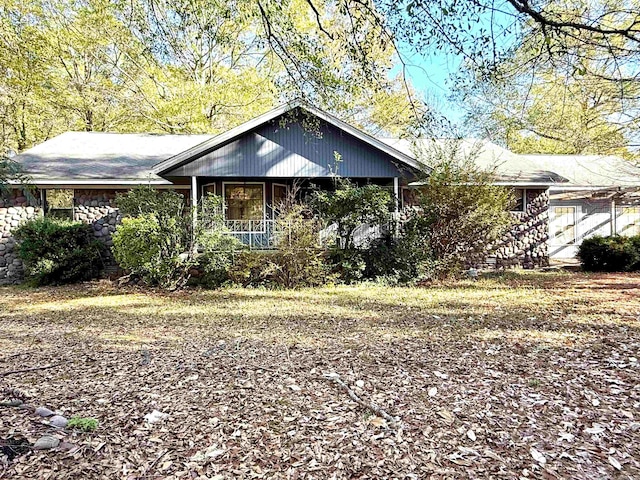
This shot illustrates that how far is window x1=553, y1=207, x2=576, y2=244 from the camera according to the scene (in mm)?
16812

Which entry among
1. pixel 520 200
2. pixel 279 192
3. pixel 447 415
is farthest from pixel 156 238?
pixel 520 200

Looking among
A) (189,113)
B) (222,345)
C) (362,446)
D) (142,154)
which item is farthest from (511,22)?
(189,113)

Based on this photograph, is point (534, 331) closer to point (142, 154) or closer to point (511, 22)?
point (511, 22)

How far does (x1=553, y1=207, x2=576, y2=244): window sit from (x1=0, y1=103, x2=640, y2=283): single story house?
1.87m

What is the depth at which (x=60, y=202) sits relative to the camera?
1209 cm

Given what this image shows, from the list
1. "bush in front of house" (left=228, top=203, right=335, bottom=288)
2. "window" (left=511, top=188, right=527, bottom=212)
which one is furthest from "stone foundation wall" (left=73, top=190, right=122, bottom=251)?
"window" (left=511, top=188, right=527, bottom=212)

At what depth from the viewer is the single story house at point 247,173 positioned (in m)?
11.2

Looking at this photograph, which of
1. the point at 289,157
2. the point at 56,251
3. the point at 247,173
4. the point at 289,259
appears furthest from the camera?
the point at 289,157

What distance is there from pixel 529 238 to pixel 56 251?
555 inches

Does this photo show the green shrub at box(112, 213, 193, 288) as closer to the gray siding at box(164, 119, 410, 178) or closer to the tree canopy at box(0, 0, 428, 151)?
the gray siding at box(164, 119, 410, 178)

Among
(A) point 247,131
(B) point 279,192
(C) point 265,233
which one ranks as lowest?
(C) point 265,233

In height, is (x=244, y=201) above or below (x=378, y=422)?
above

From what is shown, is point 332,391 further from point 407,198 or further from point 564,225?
point 564,225

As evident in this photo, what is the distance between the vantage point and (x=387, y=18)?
5.11 metres
